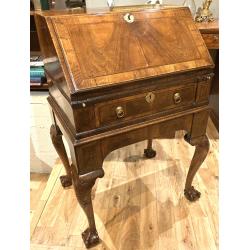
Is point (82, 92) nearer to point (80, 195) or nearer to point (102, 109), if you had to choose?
point (102, 109)

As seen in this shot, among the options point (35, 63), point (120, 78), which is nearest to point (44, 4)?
point (35, 63)

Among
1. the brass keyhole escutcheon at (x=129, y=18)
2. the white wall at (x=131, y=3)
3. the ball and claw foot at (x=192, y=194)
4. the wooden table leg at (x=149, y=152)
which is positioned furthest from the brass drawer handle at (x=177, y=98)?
the white wall at (x=131, y=3)

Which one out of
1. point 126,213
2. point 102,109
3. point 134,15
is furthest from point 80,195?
point 134,15

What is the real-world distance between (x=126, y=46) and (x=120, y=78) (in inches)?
5.6

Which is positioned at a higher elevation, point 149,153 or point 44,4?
point 44,4

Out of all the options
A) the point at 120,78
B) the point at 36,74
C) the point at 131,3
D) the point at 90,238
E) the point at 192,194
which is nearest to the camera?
the point at 120,78

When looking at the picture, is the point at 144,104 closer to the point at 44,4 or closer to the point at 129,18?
the point at 129,18

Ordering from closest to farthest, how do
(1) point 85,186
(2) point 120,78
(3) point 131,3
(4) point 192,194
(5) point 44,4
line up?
(2) point 120,78 < (1) point 85,186 < (4) point 192,194 < (5) point 44,4 < (3) point 131,3

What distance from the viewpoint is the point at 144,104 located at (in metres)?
1.00

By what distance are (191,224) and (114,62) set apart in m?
1.00

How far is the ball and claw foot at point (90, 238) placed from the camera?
127 centimetres

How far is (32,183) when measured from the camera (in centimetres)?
216

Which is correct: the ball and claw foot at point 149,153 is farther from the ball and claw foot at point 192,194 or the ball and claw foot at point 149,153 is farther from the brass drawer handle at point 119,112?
the brass drawer handle at point 119,112

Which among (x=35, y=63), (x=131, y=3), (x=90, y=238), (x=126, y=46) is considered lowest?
(x=90, y=238)
